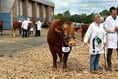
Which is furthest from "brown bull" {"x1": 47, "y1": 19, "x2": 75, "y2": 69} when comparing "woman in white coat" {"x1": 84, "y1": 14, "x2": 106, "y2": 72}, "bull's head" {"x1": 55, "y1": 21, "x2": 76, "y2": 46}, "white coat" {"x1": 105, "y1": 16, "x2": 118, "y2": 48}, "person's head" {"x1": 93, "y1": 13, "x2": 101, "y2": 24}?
"white coat" {"x1": 105, "y1": 16, "x2": 118, "y2": 48}

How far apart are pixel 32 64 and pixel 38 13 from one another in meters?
55.8

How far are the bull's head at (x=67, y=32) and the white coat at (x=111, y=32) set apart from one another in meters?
1.18

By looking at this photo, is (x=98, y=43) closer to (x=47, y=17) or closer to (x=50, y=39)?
(x=50, y=39)

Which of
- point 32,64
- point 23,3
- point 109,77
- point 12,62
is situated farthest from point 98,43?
point 23,3

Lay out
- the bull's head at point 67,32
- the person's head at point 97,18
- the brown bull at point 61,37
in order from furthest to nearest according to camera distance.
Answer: the person's head at point 97,18 < the brown bull at point 61,37 < the bull's head at point 67,32

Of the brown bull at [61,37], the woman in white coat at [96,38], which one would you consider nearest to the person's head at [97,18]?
the woman in white coat at [96,38]

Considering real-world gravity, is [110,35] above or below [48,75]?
above

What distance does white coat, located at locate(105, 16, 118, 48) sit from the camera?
33.7ft

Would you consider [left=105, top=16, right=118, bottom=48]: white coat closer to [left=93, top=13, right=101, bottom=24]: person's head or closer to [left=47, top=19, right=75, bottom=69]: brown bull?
[left=93, top=13, right=101, bottom=24]: person's head

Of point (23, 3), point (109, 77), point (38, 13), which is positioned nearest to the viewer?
point (109, 77)

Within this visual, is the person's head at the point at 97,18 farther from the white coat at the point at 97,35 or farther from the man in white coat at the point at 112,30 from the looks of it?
the man in white coat at the point at 112,30

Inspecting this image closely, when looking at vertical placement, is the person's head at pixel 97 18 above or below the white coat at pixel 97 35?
above

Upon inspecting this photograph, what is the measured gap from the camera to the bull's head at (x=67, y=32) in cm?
968

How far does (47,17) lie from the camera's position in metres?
73.0
